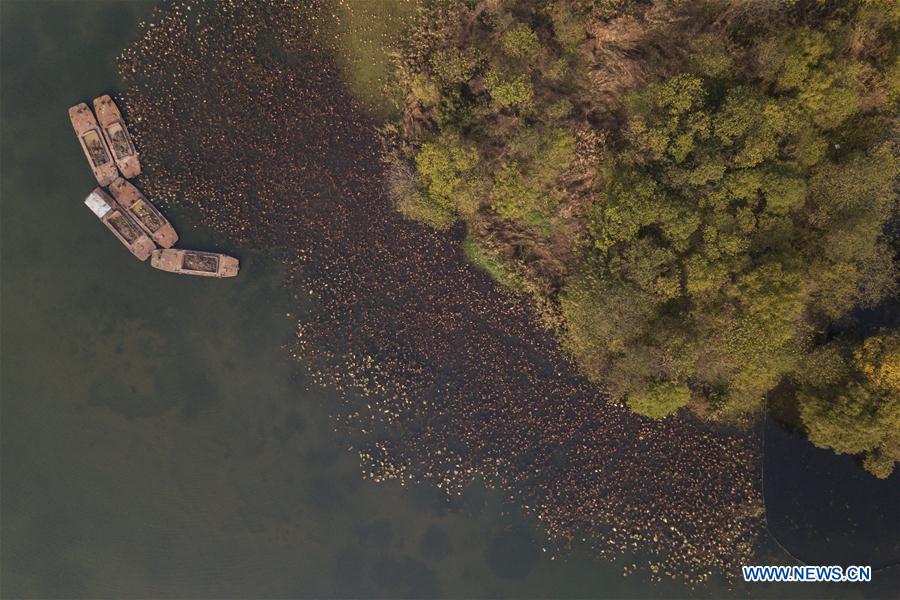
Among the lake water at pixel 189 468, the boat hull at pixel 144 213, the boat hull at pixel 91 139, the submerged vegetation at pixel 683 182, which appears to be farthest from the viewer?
the lake water at pixel 189 468

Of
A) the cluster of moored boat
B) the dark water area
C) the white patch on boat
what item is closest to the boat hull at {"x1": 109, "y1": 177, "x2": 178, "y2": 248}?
the cluster of moored boat

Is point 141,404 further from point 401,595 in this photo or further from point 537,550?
point 537,550

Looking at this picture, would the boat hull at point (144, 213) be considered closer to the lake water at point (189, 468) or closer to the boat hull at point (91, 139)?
the lake water at point (189, 468)

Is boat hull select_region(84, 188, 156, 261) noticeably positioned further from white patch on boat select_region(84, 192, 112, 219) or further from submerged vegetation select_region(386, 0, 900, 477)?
submerged vegetation select_region(386, 0, 900, 477)

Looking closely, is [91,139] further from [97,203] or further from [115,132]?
[97,203]

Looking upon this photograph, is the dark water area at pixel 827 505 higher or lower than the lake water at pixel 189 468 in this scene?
higher

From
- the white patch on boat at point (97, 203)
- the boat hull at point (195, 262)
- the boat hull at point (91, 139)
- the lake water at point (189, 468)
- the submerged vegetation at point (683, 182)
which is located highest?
the submerged vegetation at point (683, 182)

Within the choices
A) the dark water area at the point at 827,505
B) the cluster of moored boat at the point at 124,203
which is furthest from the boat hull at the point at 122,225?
the dark water area at the point at 827,505
